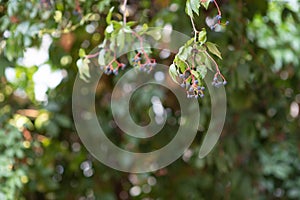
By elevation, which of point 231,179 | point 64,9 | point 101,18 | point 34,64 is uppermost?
point 64,9

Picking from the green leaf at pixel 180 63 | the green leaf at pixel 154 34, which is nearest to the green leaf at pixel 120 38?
the green leaf at pixel 154 34

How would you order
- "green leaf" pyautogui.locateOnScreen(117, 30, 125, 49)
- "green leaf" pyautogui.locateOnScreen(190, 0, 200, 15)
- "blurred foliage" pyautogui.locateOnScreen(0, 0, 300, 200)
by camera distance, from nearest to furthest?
"green leaf" pyautogui.locateOnScreen(190, 0, 200, 15) → "green leaf" pyautogui.locateOnScreen(117, 30, 125, 49) → "blurred foliage" pyautogui.locateOnScreen(0, 0, 300, 200)

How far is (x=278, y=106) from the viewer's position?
174 centimetres

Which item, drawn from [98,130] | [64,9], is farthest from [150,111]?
[64,9]

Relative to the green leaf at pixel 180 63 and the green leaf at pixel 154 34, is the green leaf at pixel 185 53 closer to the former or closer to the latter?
the green leaf at pixel 180 63

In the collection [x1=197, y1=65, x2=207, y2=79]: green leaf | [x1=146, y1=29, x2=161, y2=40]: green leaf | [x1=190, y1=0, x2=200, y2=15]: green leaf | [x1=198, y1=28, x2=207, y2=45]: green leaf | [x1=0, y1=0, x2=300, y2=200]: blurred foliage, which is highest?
[x1=190, y1=0, x2=200, y2=15]: green leaf

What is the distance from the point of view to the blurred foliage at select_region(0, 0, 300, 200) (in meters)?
1.37

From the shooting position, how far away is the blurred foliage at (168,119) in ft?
4.51

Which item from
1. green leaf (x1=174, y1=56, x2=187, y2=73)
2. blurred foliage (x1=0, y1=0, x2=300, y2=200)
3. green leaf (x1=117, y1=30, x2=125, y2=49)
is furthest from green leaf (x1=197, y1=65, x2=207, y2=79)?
blurred foliage (x1=0, y1=0, x2=300, y2=200)

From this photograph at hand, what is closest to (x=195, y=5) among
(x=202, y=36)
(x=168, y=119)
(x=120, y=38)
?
(x=202, y=36)

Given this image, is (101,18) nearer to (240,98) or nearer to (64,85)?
(64,85)

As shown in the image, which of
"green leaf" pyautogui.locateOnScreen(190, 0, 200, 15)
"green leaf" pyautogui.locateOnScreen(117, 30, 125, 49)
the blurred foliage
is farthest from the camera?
the blurred foliage

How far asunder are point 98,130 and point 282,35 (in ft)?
2.84

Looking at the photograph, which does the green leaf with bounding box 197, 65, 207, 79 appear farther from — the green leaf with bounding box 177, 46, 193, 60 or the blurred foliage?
the blurred foliage
